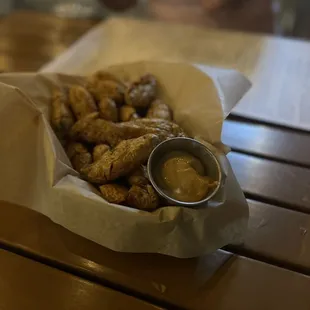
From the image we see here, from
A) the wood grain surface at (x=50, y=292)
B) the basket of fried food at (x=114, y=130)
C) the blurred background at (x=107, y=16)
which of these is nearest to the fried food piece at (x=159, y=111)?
the basket of fried food at (x=114, y=130)

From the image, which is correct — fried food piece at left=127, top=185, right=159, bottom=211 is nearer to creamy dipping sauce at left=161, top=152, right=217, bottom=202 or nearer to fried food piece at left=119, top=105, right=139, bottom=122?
creamy dipping sauce at left=161, top=152, right=217, bottom=202

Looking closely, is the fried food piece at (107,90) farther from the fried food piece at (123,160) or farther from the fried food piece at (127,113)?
the fried food piece at (123,160)

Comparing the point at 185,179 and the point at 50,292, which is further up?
the point at 185,179

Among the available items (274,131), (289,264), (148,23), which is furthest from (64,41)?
(289,264)

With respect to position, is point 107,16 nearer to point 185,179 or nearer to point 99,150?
point 99,150

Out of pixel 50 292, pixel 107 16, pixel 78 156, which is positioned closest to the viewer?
pixel 50 292

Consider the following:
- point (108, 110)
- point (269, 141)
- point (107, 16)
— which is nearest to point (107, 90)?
point (108, 110)

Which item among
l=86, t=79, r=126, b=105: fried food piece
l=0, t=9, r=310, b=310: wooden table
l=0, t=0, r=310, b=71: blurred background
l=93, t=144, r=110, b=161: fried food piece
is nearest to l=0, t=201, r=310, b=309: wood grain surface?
l=0, t=9, r=310, b=310: wooden table
